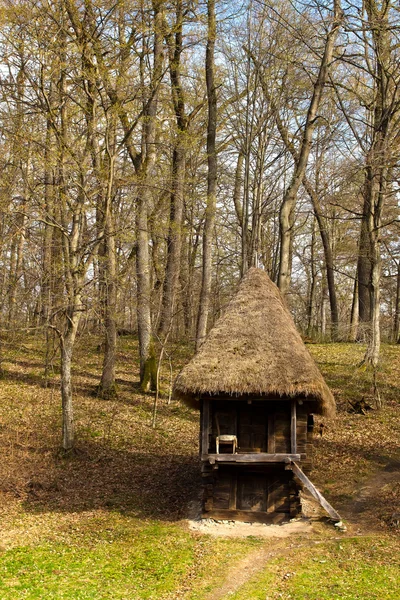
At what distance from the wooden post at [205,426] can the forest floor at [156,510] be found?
65.6 inches

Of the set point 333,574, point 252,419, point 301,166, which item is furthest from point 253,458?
point 301,166

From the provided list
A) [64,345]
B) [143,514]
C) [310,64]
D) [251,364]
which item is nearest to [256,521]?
[143,514]

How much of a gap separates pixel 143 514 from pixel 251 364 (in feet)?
13.8

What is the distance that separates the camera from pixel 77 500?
14.4 metres

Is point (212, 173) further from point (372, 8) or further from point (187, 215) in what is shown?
point (187, 215)

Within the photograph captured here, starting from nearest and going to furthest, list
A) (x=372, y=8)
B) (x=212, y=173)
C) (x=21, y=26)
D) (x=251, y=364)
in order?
1. (x=251, y=364)
2. (x=21, y=26)
3. (x=372, y=8)
4. (x=212, y=173)

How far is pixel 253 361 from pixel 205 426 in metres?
1.75

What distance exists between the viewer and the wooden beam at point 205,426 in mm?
13039

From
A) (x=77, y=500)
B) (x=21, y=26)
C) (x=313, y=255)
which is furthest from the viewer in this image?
(x=313, y=255)

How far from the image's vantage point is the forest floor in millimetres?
9992

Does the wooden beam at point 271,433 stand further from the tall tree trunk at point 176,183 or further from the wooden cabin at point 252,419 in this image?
the tall tree trunk at point 176,183

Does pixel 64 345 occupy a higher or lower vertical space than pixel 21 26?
lower

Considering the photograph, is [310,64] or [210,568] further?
[310,64]

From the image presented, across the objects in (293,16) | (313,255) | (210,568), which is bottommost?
(210,568)
